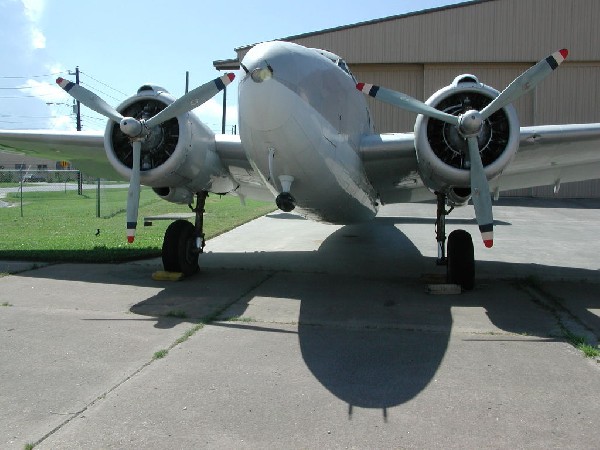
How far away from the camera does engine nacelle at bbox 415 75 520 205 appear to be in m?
7.33

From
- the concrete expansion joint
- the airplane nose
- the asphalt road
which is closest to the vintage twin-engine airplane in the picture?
the airplane nose

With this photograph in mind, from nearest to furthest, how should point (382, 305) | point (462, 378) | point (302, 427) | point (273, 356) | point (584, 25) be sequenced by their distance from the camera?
point (302, 427), point (462, 378), point (273, 356), point (382, 305), point (584, 25)

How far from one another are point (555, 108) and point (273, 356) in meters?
27.0

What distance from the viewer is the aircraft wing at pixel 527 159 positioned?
7855 mm

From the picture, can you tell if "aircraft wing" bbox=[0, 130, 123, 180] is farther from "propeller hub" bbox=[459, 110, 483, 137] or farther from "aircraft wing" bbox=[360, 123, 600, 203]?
"propeller hub" bbox=[459, 110, 483, 137]

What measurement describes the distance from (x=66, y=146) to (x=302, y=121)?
5.50 metres

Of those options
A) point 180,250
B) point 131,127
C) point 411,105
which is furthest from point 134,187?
point 411,105

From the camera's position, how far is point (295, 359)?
16.4ft

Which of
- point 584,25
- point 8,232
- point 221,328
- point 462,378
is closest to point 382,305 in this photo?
point 221,328

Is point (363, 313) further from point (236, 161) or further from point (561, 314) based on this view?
point (236, 161)

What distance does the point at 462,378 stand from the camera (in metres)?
4.52

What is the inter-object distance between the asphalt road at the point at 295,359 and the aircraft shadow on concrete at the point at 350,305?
0.09ft

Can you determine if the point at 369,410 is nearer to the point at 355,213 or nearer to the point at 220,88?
the point at 220,88

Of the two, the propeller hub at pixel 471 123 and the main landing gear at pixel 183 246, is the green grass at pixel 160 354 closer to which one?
the main landing gear at pixel 183 246
